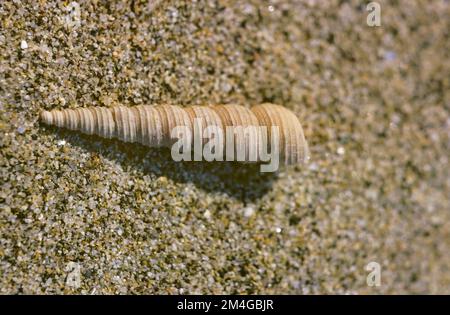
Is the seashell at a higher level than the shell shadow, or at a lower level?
higher

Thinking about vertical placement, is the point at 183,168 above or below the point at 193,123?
below

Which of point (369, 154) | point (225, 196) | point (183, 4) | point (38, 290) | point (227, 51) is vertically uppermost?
point (183, 4)

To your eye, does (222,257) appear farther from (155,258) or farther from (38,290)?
(38,290)

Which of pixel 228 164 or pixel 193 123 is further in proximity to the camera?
pixel 228 164

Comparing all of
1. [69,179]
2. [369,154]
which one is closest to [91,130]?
[69,179]
